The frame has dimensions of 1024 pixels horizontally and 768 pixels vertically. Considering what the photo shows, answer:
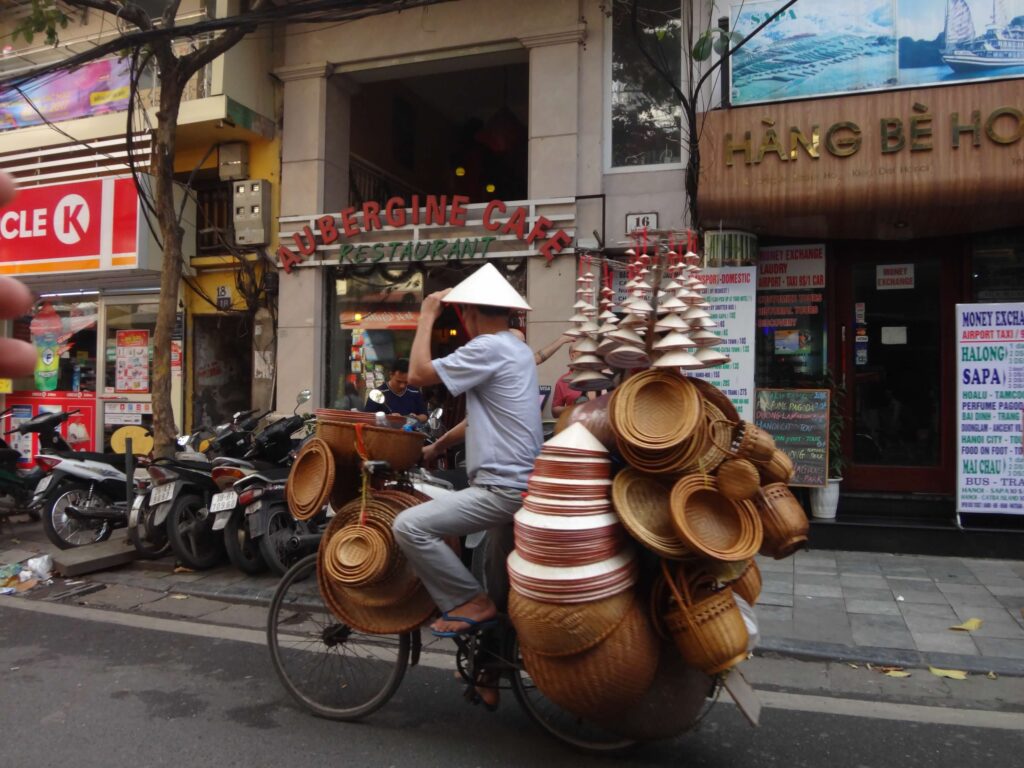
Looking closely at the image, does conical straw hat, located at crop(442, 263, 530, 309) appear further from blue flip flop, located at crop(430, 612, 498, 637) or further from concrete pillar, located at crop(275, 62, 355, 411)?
concrete pillar, located at crop(275, 62, 355, 411)

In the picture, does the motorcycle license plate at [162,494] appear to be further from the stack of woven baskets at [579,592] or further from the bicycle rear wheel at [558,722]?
the stack of woven baskets at [579,592]

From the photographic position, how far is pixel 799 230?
7109 millimetres

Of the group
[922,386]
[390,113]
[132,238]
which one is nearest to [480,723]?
[922,386]

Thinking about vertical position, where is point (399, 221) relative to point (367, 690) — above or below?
above

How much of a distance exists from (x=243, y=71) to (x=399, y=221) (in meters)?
2.74

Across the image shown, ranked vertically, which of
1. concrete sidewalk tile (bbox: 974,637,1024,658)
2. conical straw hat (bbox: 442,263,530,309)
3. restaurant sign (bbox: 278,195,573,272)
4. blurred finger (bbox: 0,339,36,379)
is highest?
restaurant sign (bbox: 278,195,573,272)

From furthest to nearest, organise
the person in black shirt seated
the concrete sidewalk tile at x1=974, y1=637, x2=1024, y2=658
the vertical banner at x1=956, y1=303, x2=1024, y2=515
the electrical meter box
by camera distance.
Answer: the electrical meter box, the person in black shirt seated, the vertical banner at x1=956, y1=303, x2=1024, y2=515, the concrete sidewalk tile at x1=974, y1=637, x2=1024, y2=658

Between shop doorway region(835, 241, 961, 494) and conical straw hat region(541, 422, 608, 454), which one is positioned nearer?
conical straw hat region(541, 422, 608, 454)

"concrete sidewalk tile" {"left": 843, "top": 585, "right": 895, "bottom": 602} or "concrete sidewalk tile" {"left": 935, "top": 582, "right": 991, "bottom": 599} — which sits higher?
"concrete sidewalk tile" {"left": 935, "top": 582, "right": 991, "bottom": 599}

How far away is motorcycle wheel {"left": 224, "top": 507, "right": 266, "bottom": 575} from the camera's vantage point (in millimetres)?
6109

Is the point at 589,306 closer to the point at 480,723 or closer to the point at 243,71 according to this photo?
the point at 480,723

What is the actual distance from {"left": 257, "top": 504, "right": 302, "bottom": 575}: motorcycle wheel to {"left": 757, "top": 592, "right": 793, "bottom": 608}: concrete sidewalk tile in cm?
360

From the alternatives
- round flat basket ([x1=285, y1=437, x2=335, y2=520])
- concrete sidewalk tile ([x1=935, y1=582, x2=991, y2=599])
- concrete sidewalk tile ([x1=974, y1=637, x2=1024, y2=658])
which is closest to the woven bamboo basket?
round flat basket ([x1=285, y1=437, x2=335, y2=520])

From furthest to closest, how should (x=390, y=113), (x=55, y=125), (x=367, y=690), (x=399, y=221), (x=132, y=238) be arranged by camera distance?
1. (x=390, y=113)
2. (x=55, y=125)
3. (x=132, y=238)
4. (x=399, y=221)
5. (x=367, y=690)
